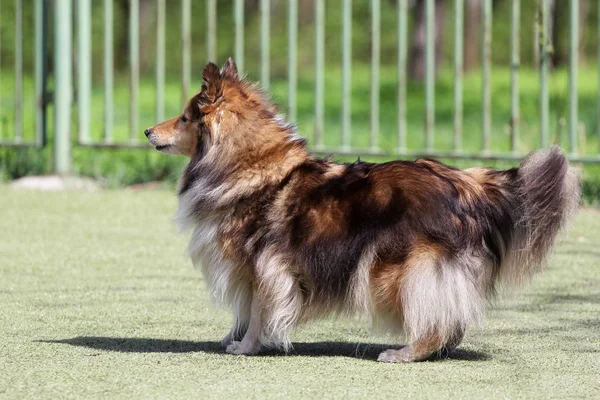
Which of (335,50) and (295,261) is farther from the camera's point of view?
(335,50)

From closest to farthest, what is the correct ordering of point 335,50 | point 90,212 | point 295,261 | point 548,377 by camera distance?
1. point 548,377
2. point 295,261
3. point 90,212
4. point 335,50

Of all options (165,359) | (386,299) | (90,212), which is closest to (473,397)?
(386,299)

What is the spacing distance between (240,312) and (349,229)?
0.65 m

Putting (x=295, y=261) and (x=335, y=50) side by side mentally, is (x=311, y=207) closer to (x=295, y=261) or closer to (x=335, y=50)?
(x=295, y=261)

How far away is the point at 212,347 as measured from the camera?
4.85m

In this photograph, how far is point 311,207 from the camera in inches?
180

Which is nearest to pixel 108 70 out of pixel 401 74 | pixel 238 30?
pixel 238 30

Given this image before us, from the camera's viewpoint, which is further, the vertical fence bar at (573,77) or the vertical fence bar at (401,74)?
the vertical fence bar at (401,74)

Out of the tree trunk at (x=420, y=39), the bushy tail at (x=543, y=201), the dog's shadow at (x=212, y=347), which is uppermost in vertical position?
the tree trunk at (x=420, y=39)

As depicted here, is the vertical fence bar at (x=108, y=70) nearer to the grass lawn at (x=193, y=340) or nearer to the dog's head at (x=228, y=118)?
the grass lawn at (x=193, y=340)

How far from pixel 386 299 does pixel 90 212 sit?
4798 mm

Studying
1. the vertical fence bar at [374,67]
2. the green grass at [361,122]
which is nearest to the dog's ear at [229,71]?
the green grass at [361,122]

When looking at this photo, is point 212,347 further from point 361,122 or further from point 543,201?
point 361,122

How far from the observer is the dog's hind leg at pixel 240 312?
186 inches
